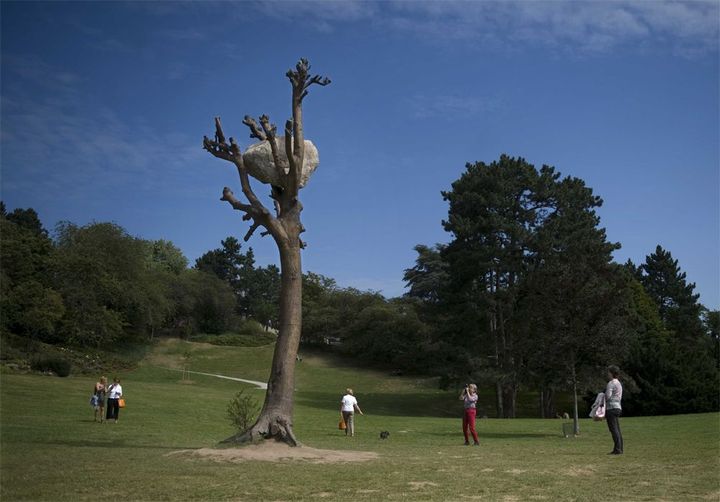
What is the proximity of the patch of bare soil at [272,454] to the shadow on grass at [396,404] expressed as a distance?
97.3 ft

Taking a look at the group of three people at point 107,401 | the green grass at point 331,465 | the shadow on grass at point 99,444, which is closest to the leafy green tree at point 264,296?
the green grass at point 331,465

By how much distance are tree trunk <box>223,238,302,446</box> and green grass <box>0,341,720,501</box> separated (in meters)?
2.21

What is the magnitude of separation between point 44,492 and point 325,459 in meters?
6.06

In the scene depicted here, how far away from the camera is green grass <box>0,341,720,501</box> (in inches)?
391

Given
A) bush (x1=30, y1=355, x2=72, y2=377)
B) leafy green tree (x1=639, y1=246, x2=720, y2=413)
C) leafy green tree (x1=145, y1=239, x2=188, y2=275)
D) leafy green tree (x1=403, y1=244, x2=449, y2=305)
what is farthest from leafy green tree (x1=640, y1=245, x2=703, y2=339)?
leafy green tree (x1=145, y1=239, x2=188, y2=275)

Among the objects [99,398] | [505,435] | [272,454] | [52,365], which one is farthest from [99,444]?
[52,365]

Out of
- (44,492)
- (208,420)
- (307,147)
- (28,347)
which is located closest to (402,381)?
(28,347)

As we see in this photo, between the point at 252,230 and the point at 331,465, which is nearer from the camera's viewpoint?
the point at 331,465

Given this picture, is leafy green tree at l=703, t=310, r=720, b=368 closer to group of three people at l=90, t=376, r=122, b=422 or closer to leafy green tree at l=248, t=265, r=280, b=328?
leafy green tree at l=248, t=265, r=280, b=328

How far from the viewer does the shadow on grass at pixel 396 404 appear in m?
48.2

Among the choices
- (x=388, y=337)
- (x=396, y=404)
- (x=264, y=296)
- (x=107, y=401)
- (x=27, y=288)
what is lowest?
(x=396, y=404)

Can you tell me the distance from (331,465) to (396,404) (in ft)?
137

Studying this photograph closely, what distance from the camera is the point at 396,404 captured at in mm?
54000

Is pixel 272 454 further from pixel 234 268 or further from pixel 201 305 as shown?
pixel 234 268
